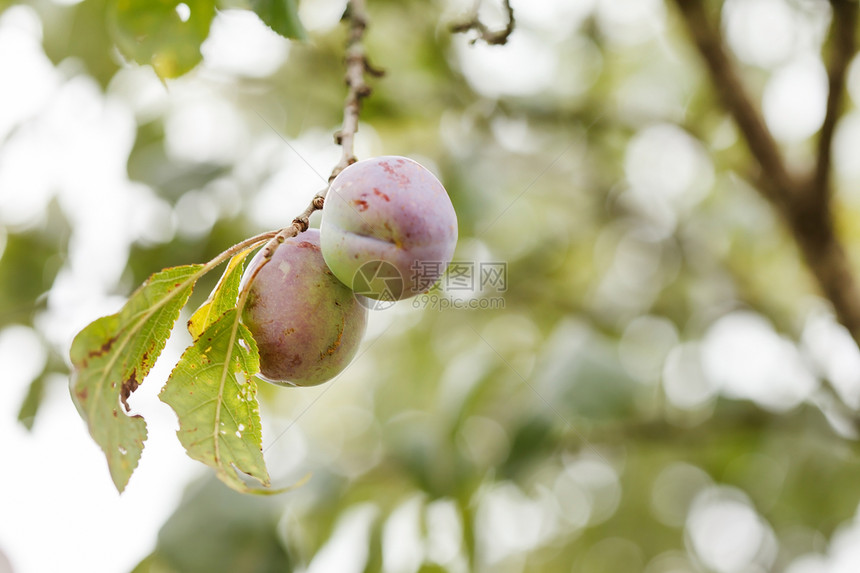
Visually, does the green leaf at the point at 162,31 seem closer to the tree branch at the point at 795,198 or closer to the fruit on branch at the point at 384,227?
the fruit on branch at the point at 384,227

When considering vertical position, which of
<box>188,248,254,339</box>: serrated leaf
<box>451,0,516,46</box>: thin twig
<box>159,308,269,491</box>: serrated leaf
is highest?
<box>451,0,516,46</box>: thin twig

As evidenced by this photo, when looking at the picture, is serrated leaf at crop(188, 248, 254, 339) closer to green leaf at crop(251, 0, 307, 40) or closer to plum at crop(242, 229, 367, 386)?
plum at crop(242, 229, 367, 386)

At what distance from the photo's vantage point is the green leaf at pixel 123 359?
0.69 m

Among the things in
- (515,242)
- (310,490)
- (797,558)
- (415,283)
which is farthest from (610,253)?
(415,283)

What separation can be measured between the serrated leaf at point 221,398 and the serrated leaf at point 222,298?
29 mm

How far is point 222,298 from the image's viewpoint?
814 mm

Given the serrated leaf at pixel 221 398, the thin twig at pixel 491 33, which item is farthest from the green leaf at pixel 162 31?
the serrated leaf at pixel 221 398

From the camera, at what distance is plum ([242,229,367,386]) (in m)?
0.80

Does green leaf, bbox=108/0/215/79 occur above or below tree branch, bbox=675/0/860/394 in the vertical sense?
above

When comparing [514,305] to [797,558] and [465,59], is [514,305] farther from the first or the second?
[797,558]

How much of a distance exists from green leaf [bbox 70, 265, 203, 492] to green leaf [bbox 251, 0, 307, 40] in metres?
0.34

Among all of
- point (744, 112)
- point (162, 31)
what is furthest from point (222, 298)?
point (744, 112)

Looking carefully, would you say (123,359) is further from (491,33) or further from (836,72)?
(836,72)

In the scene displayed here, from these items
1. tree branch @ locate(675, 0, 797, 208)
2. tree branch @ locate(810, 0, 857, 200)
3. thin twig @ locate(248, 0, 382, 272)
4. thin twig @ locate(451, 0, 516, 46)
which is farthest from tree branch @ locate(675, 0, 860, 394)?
thin twig @ locate(248, 0, 382, 272)
